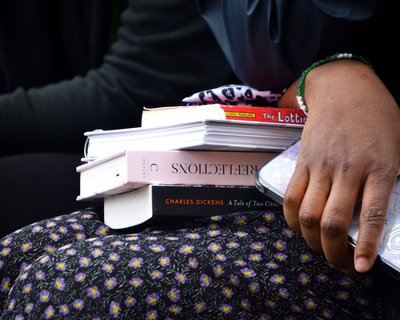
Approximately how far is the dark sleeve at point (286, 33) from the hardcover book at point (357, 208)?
13 centimetres

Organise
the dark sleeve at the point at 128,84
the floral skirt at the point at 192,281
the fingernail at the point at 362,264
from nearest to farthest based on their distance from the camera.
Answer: the fingernail at the point at 362,264 → the floral skirt at the point at 192,281 → the dark sleeve at the point at 128,84

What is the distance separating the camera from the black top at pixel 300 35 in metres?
0.92

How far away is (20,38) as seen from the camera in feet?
5.26

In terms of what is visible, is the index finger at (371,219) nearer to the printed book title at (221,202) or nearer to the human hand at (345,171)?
the human hand at (345,171)

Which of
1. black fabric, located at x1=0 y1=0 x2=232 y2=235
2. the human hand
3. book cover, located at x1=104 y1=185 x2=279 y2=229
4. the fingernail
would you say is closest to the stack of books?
book cover, located at x1=104 y1=185 x2=279 y2=229

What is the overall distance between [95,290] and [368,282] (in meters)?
0.34

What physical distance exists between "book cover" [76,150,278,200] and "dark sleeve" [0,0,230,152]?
0.38m

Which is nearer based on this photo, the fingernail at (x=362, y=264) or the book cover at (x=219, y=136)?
the fingernail at (x=362, y=264)

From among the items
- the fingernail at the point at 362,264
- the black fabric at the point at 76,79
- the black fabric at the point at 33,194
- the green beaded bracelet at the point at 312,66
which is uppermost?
the green beaded bracelet at the point at 312,66

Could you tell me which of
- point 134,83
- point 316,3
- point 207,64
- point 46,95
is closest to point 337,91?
point 316,3

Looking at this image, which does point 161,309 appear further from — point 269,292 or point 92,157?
point 92,157

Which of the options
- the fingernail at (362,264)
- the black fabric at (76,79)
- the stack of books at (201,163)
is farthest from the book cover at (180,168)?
the black fabric at (76,79)

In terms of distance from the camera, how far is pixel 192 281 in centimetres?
89

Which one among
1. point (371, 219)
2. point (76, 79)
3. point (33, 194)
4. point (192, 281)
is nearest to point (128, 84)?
point (76, 79)
